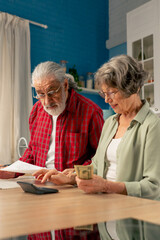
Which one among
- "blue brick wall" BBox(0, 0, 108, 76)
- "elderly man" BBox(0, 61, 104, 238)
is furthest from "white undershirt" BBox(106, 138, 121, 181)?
"blue brick wall" BBox(0, 0, 108, 76)

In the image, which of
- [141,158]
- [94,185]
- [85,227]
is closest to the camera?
[85,227]

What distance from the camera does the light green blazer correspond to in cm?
134

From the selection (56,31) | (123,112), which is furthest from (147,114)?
(56,31)

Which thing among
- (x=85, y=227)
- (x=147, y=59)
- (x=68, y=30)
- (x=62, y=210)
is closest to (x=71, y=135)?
(x=62, y=210)

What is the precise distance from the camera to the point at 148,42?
4.14 metres

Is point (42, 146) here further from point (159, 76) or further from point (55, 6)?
point (55, 6)

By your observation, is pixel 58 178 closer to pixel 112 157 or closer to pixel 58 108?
pixel 112 157

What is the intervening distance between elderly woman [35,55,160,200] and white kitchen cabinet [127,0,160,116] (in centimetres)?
220

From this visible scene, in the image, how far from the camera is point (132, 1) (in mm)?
4957

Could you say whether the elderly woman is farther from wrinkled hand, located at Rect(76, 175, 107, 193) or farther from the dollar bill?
the dollar bill

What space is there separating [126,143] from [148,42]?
2.96 meters

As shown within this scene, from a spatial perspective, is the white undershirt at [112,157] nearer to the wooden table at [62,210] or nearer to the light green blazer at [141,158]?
the light green blazer at [141,158]

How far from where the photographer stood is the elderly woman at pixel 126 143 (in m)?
1.33

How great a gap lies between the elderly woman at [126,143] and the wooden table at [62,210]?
12 centimetres
